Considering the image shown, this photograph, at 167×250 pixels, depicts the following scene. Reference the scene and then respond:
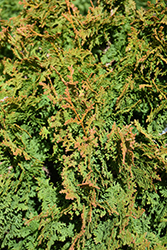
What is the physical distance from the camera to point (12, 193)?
10.4ft

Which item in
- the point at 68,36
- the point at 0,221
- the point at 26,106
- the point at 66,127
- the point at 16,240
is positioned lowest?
the point at 16,240

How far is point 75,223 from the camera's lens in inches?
123

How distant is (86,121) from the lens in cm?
295

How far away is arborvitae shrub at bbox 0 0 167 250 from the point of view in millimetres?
2852

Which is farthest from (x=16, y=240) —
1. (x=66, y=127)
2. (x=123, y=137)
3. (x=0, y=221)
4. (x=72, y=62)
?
(x=72, y=62)

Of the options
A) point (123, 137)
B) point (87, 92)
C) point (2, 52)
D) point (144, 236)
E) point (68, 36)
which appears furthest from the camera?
point (2, 52)

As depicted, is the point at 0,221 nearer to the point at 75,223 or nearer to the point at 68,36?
the point at 75,223

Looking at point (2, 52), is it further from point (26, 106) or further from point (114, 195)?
point (114, 195)

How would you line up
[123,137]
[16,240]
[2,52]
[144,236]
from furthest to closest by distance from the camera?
[2,52], [16,240], [144,236], [123,137]

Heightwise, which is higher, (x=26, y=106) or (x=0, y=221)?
(x=26, y=106)

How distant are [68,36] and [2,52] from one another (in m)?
1.68

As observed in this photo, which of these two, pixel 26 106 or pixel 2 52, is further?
pixel 2 52

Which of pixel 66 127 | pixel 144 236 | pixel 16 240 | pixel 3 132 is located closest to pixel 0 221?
pixel 16 240

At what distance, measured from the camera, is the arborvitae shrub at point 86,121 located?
2852 millimetres
